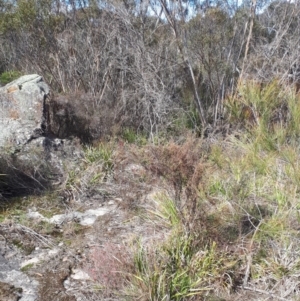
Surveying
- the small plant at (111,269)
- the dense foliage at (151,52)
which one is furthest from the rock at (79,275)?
the dense foliage at (151,52)

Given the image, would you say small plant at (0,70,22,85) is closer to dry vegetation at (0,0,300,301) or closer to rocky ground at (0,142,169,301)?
dry vegetation at (0,0,300,301)

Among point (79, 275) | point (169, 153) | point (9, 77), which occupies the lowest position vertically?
→ point (79, 275)

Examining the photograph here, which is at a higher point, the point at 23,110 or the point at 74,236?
the point at 23,110

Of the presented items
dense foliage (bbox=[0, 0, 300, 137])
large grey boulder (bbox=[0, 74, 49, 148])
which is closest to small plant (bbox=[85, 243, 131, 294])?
large grey boulder (bbox=[0, 74, 49, 148])

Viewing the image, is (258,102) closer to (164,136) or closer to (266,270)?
(266,270)

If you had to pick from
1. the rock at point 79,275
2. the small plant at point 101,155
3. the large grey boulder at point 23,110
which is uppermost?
the large grey boulder at point 23,110

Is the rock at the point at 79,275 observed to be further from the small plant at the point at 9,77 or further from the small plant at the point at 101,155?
the small plant at the point at 9,77

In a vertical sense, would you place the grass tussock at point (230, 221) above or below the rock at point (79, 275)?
above

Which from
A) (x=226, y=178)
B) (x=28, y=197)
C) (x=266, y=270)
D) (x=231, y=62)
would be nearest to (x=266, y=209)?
(x=226, y=178)

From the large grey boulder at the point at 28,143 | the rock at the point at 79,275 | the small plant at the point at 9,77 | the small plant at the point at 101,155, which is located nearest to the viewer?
the rock at the point at 79,275

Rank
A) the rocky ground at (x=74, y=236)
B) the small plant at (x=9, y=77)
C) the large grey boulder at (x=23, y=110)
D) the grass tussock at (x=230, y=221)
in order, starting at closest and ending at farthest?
the grass tussock at (x=230, y=221), the rocky ground at (x=74, y=236), the large grey boulder at (x=23, y=110), the small plant at (x=9, y=77)

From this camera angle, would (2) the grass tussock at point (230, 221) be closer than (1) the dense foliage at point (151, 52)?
Yes

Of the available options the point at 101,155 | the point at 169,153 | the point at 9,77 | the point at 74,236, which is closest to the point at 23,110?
the point at 101,155

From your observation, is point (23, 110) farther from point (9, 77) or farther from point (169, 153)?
point (169, 153)
